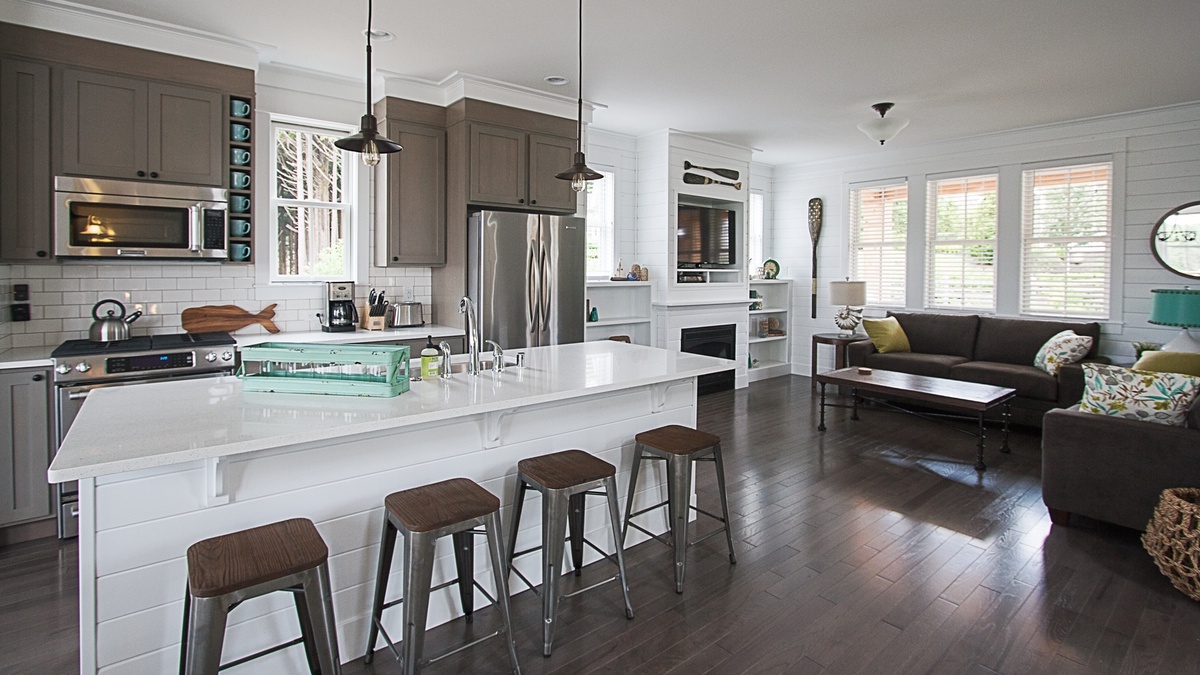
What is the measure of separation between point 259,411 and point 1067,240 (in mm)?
7005

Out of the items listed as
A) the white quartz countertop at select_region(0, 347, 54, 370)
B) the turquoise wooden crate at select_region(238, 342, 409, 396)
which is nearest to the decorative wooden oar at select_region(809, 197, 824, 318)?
the turquoise wooden crate at select_region(238, 342, 409, 396)

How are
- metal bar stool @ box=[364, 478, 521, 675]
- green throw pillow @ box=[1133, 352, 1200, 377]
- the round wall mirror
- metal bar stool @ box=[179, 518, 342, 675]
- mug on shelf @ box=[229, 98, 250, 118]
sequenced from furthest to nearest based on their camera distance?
the round wall mirror → green throw pillow @ box=[1133, 352, 1200, 377] → mug on shelf @ box=[229, 98, 250, 118] → metal bar stool @ box=[364, 478, 521, 675] → metal bar stool @ box=[179, 518, 342, 675]

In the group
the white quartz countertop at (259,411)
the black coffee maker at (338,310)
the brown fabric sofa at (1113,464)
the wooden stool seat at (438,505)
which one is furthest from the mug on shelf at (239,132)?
the brown fabric sofa at (1113,464)

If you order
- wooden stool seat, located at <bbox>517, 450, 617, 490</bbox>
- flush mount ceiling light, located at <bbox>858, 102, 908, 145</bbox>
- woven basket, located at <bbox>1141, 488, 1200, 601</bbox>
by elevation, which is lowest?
woven basket, located at <bbox>1141, 488, 1200, 601</bbox>

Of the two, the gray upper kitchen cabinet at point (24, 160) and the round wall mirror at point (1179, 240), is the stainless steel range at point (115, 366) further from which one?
the round wall mirror at point (1179, 240)

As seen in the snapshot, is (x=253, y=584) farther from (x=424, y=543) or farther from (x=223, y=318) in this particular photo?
(x=223, y=318)

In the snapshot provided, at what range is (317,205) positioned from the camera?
4.73 metres

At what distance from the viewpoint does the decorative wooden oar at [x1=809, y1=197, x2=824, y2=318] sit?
797cm

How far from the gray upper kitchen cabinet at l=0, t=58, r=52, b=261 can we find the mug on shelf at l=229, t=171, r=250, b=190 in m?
0.89

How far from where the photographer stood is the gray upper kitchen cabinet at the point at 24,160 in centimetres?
329

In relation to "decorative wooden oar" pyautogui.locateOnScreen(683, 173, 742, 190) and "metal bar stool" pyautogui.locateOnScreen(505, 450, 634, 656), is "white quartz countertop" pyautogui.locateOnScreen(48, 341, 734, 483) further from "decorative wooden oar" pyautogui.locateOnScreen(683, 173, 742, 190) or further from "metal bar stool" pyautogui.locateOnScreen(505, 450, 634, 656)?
"decorative wooden oar" pyautogui.locateOnScreen(683, 173, 742, 190)

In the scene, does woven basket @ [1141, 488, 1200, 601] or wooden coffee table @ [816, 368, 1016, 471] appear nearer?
woven basket @ [1141, 488, 1200, 601]

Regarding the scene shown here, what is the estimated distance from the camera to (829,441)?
5145 millimetres

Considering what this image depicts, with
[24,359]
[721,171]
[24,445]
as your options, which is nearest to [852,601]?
[24,445]
